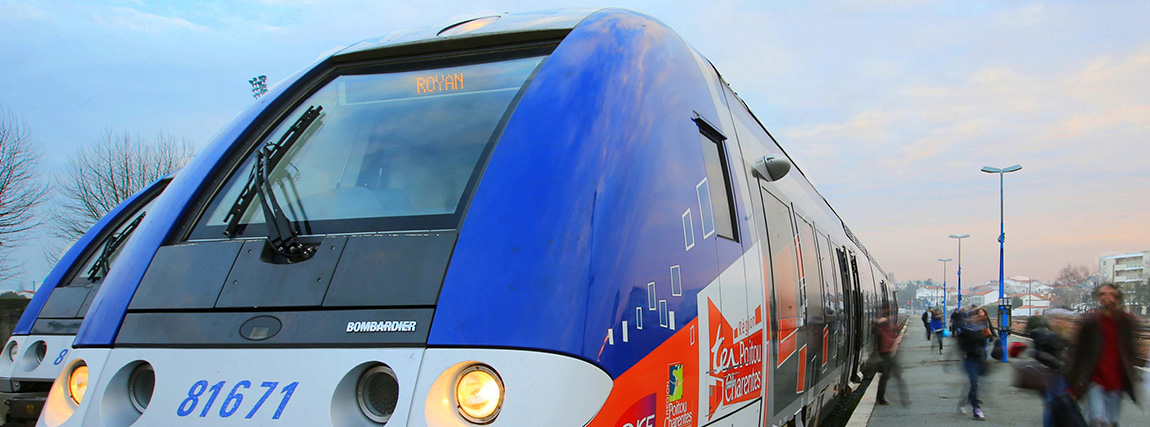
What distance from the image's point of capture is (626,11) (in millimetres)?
3766

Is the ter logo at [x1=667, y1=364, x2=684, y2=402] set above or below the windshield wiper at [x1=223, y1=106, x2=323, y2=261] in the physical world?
below

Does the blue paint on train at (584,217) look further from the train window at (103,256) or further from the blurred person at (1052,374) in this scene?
the train window at (103,256)

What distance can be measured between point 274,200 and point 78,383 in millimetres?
989

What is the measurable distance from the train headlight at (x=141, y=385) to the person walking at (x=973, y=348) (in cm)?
1034

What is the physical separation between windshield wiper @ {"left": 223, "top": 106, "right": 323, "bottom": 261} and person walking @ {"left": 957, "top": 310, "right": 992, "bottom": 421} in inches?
388

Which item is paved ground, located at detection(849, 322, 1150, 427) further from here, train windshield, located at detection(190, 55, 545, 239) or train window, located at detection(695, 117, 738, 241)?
train windshield, located at detection(190, 55, 545, 239)

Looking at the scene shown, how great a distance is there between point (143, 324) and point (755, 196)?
327 centimetres

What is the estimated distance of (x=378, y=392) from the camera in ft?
8.28

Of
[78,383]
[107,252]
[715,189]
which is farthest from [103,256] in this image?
[715,189]

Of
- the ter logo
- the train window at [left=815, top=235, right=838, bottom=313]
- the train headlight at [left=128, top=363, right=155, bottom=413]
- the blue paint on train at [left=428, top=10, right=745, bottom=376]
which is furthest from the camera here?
the train window at [left=815, top=235, right=838, bottom=313]

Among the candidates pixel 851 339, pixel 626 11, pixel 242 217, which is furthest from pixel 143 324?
pixel 851 339

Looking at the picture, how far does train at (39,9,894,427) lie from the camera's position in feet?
8.05

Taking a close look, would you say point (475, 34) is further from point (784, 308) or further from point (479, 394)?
point (784, 308)

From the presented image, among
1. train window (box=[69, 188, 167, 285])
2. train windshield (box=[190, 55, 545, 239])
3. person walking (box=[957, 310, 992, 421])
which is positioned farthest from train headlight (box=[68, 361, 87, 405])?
person walking (box=[957, 310, 992, 421])
